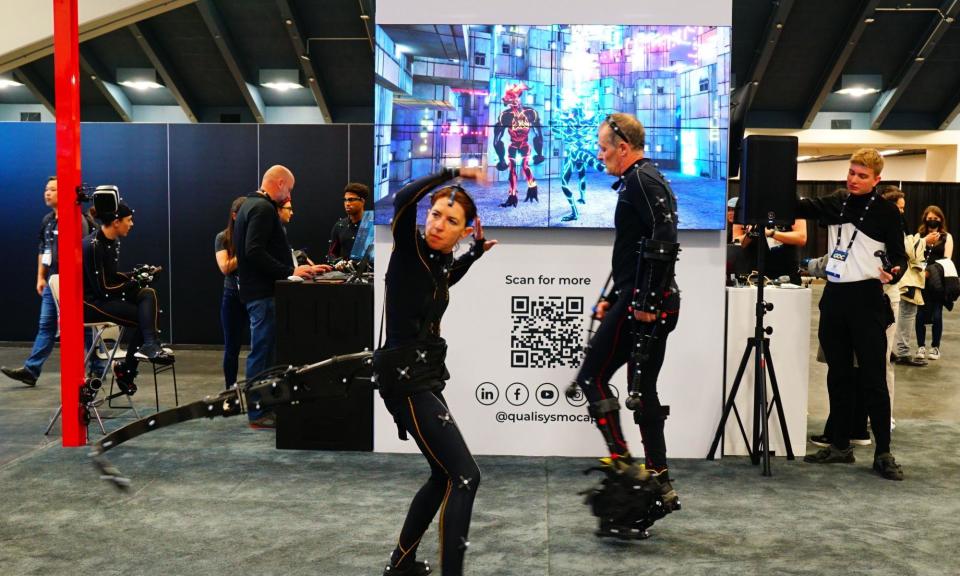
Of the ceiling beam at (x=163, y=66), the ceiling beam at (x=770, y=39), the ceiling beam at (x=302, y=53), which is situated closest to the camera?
the ceiling beam at (x=302, y=53)

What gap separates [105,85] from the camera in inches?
653

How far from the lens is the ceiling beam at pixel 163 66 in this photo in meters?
14.9

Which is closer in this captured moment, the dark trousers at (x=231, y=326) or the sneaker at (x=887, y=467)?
the sneaker at (x=887, y=467)

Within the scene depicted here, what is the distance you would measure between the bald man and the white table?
8.71ft

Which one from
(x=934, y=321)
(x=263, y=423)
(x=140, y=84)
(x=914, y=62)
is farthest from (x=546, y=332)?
(x=914, y=62)

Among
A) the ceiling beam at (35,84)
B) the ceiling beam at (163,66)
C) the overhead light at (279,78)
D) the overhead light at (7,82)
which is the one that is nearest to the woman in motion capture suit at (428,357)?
the ceiling beam at (163,66)

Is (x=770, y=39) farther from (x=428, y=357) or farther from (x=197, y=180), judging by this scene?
(x=428, y=357)

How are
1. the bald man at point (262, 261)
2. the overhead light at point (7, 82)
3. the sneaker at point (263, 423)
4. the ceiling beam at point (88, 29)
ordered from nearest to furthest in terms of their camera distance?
the bald man at point (262, 261) → the sneaker at point (263, 423) → the ceiling beam at point (88, 29) → the overhead light at point (7, 82)

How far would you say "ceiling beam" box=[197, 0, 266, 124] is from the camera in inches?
566

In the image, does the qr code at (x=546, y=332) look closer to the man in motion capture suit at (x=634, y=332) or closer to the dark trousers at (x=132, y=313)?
the man in motion capture suit at (x=634, y=332)

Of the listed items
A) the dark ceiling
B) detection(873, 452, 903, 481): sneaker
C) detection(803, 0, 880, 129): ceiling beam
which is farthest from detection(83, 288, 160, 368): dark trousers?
detection(803, 0, 880, 129): ceiling beam

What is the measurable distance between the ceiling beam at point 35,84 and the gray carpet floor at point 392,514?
12.7 m

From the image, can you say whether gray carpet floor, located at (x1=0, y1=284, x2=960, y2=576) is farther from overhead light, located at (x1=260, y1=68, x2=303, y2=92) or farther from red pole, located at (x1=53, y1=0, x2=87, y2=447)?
overhead light, located at (x1=260, y1=68, x2=303, y2=92)

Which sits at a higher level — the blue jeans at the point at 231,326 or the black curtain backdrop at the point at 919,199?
the black curtain backdrop at the point at 919,199
